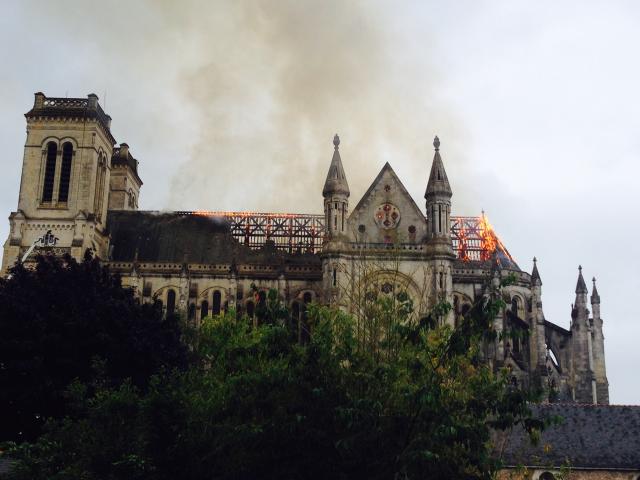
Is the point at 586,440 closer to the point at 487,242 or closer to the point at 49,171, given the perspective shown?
the point at 487,242

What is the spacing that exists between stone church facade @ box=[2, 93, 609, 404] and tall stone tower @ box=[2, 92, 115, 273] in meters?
0.08

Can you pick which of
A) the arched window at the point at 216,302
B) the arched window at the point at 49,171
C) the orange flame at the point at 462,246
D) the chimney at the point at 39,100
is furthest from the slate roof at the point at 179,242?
the orange flame at the point at 462,246

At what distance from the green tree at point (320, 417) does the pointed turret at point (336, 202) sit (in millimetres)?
31267

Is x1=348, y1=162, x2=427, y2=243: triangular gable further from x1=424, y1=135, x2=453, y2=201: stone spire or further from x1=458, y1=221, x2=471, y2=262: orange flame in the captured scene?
x1=458, y1=221, x2=471, y2=262: orange flame

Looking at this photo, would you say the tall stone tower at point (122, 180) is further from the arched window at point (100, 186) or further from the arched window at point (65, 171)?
the arched window at point (65, 171)

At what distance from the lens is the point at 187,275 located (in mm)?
66938

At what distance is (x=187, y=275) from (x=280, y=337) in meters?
41.1

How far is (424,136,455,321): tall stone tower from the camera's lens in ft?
194

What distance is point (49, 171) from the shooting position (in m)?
69.9

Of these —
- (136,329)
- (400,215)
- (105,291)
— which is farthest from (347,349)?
(400,215)

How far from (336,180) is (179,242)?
16.4 m

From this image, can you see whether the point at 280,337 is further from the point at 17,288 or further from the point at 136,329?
the point at 17,288

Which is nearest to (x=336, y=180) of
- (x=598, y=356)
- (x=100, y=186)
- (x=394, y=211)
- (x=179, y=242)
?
(x=394, y=211)

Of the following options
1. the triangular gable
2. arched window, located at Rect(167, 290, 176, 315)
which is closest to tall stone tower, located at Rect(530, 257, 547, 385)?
the triangular gable
